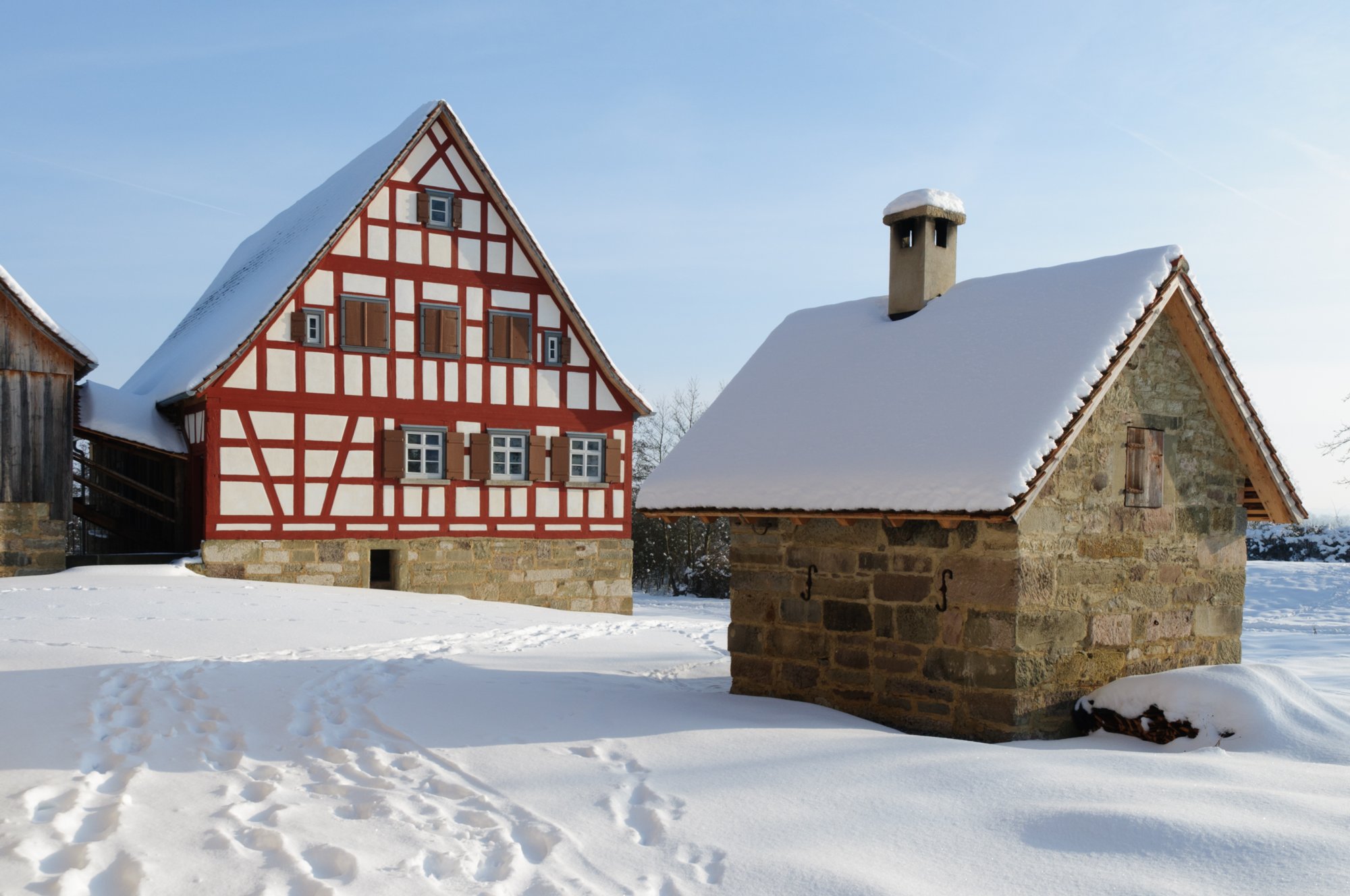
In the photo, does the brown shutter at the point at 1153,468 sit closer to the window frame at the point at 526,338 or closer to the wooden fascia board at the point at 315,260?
the window frame at the point at 526,338

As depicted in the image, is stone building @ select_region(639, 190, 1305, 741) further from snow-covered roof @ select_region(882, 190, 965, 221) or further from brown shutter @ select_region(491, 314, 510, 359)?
brown shutter @ select_region(491, 314, 510, 359)

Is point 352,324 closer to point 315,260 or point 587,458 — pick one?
point 315,260

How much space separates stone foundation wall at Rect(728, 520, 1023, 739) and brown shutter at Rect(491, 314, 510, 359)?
10805 mm

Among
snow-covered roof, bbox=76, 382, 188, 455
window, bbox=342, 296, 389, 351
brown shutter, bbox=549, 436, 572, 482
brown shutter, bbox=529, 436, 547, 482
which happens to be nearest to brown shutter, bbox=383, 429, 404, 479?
window, bbox=342, 296, 389, 351

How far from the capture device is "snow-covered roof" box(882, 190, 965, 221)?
9.90m

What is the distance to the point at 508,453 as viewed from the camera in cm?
1972

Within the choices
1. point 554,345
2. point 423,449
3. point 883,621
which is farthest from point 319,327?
point 883,621

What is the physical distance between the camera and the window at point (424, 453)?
1872cm

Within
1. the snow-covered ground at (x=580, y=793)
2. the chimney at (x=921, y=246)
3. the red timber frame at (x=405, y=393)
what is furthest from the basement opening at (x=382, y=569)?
the chimney at (x=921, y=246)

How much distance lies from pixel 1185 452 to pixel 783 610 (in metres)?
3.32

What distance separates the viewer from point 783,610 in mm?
9117

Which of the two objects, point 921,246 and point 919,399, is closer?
point 919,399

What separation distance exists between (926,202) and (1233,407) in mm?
2983

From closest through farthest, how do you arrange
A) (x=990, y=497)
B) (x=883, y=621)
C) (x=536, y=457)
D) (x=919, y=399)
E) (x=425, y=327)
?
(x=990, y=497)
(x=883, y=621)
(x=919, y=399)
(x=425, y=327)
(x=536, y=457)
